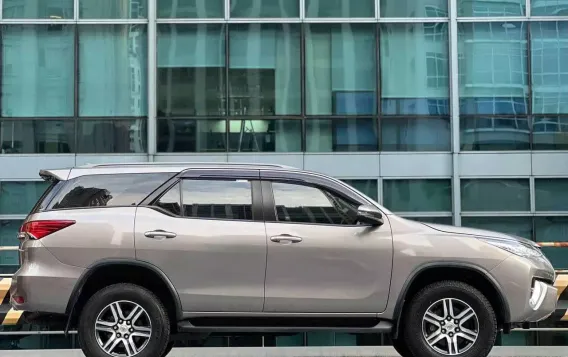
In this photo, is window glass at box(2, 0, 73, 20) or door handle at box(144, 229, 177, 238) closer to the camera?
door handle at box(144, 229, 177, 238)

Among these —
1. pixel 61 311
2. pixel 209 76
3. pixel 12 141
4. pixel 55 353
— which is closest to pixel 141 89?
pixel 209 76

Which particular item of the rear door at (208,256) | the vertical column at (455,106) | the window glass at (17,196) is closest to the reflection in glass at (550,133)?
the vertical column at (455,106)

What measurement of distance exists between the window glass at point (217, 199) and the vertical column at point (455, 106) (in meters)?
10.7

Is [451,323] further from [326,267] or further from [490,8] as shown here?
[490,8]

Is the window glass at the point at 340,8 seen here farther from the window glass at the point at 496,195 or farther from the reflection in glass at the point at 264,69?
the window glass at the point at 496,195

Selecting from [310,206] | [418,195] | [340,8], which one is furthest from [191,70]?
[310,206]

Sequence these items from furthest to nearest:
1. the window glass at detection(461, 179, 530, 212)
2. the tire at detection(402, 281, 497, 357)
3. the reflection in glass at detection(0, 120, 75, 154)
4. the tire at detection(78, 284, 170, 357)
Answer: the window glass at detection(461, 179, 530, 212)
the reflection in glass at detection(0, 120, 75, 154)
the tire at detection(402, 281, 497, 357)
the tire at detection(78, 284, 170, 357)

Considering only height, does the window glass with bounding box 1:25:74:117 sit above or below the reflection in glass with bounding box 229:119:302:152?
above

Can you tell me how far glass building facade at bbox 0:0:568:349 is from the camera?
16641 mm

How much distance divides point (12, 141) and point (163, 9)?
4.37 m

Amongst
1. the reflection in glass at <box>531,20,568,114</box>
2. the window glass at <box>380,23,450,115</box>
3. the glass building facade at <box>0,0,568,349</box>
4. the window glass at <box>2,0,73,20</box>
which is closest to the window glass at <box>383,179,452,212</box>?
the glass building facade at <box>0,0,568,349</box>

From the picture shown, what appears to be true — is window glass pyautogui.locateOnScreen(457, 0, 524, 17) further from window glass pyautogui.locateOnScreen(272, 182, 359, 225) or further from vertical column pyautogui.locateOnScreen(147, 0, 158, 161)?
window glass pyautogui.locateOnScreen(272, 182, 359, 225)

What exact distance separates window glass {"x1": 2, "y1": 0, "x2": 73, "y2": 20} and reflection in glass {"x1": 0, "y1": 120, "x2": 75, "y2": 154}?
232cm

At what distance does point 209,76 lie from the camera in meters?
16.7
